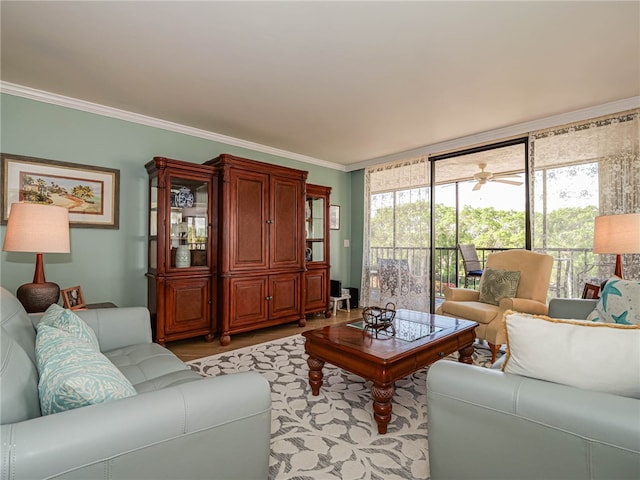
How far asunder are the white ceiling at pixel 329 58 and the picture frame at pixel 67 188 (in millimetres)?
673

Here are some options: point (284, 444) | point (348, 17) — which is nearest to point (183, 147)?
point (348, 17)

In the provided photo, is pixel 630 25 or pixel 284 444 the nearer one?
pixel 284 444

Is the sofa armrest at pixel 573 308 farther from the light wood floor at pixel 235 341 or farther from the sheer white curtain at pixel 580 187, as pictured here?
the light wood floor at pixel 235 341

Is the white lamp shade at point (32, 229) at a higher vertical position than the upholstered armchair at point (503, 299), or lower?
higher

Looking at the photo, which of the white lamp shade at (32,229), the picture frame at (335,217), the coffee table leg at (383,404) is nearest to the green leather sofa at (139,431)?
the coffee table leg at (383,404)

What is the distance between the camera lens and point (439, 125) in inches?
148

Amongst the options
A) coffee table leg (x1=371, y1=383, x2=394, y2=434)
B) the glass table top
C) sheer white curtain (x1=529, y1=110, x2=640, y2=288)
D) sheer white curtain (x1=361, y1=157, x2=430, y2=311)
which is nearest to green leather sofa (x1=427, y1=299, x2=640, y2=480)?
coffee table leg (x1=371, y1=383, x2=394, y2=434)

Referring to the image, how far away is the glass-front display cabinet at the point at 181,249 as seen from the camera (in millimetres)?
3258

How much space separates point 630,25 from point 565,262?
91.6 inches

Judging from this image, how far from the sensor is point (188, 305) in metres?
3.40

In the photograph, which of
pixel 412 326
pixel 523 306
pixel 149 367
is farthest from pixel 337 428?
pixel 523 306

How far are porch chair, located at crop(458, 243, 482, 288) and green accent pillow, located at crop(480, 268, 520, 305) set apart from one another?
7.54ft

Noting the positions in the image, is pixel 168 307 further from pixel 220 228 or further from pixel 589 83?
pixel 589 83

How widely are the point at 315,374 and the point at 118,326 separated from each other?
1.32m
